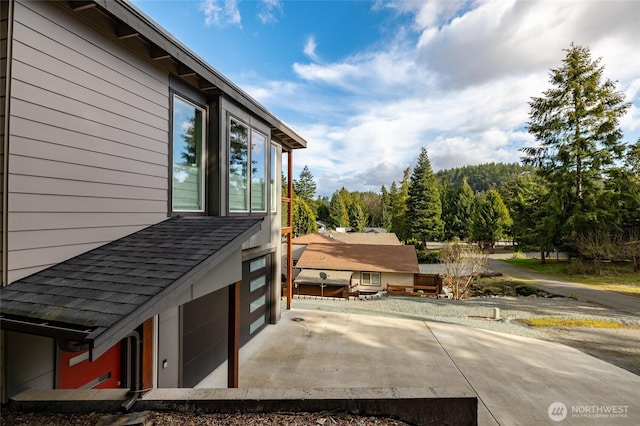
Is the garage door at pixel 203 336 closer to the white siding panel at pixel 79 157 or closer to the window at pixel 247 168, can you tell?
the window at pixel 247 168

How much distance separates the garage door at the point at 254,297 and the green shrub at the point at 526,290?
47.2 ft

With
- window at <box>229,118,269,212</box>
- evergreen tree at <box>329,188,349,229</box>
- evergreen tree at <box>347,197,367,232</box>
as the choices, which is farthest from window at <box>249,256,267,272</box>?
evergreen tree at <box>347,197,367,232</box>

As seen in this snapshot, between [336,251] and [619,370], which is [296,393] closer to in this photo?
[619,370]

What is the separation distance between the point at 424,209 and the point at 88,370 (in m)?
36.2

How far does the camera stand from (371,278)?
19719mm

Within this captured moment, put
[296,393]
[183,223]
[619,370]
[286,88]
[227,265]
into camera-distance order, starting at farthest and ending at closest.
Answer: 1. [286,88]
2. [619,370]
3. [183,223]
4. [227,265]
5. [296,393]

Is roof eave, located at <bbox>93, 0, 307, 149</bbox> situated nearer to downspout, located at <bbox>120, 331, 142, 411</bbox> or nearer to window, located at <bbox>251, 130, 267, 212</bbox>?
window, located at <bbox>251, 130, 267, 212</bbox>

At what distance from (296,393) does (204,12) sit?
29.8 feet

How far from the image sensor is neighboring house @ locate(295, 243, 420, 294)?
18.3m

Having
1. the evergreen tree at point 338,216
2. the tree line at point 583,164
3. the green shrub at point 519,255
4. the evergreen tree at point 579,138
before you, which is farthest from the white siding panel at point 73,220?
the evergreen tree at point 338,216

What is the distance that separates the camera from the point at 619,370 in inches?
265

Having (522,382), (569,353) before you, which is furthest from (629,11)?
(522,382)

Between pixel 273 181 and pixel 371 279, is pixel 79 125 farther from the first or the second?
pixel 371 279

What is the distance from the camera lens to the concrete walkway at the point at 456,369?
5098 mm
